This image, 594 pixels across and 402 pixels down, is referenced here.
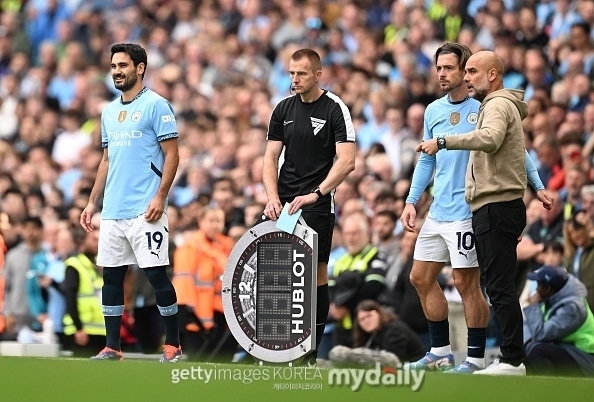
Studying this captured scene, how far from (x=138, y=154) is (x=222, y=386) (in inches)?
70.6

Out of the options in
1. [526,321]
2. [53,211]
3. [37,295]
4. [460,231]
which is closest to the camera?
[460,231]

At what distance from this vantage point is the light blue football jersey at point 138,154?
9.73 meters

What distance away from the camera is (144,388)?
9.17 meters

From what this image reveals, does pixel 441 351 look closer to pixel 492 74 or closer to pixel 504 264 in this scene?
pixel 504 264

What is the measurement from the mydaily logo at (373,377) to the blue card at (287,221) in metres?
0.99

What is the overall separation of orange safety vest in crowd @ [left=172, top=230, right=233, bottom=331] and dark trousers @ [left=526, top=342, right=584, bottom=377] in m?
3.69

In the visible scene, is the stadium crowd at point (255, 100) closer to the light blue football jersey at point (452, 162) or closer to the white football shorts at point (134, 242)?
the light blue football jersey at point (452, 162)

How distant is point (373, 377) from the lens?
8805 mm

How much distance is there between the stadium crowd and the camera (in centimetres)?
1365

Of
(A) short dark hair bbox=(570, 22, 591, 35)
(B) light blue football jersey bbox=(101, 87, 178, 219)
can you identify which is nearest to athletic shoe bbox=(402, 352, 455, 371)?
(B) light blue football jersey bbox=(101, 87, 178, 219)

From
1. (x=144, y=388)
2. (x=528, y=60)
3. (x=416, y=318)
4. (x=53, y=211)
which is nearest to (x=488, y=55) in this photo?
(x=144, y=388)

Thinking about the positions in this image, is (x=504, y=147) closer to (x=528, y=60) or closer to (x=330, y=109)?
(x=330, y=109)

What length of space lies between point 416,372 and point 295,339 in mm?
928

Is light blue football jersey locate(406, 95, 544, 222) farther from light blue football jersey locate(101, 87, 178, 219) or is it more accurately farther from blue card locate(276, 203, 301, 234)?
light blue football jersey locate(101, 87, 178, 219)
